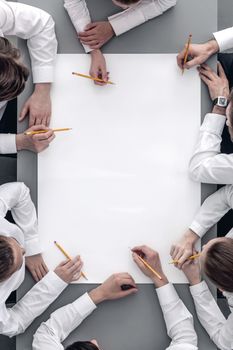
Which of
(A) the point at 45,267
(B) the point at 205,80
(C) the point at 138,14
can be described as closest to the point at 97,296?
(A) the point at 45,267

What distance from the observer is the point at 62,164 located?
4.35ft

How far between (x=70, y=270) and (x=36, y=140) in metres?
0.32

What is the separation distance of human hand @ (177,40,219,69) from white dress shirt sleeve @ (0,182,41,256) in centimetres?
48

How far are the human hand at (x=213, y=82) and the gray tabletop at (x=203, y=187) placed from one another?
0.02m

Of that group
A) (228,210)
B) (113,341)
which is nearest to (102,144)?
(228,210)

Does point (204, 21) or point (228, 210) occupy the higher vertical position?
point (204, 21)

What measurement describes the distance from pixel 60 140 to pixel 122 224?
9.9 inches

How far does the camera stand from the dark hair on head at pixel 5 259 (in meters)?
1.19

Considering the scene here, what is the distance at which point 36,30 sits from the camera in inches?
51.3

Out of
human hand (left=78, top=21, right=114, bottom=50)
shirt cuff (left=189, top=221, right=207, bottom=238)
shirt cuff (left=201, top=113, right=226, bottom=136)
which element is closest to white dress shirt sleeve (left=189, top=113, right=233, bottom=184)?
shirt cuff (left=201, top=113, right=226, bottom=136)

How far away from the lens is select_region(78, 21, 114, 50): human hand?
1303 mm

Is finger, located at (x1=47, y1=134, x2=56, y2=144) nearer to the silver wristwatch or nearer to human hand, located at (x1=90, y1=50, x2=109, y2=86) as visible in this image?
human hand, located at (x1=90, y1=50, x2=109, y2=86)

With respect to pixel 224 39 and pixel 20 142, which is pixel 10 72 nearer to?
pixel 20 142

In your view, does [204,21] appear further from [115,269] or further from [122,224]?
[115,269]
